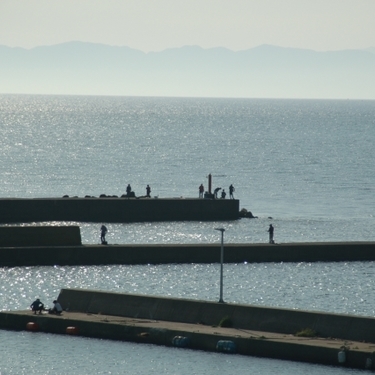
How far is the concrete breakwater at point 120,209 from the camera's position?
65.0 metres

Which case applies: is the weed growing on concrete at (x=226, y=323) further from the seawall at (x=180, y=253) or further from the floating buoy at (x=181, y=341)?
the seawall at (x=180, y=253)

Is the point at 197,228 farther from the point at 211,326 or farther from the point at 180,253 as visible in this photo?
the point at 211,326

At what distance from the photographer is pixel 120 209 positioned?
67062 millimetres

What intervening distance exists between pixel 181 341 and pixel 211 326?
1.59 metres

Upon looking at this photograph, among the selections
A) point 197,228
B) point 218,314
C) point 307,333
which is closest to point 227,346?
point 307,333

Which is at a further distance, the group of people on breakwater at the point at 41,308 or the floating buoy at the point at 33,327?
the group of people on breakwater at the point at 41,308

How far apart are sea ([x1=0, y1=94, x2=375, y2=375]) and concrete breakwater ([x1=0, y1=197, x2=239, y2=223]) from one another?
36.2 inches

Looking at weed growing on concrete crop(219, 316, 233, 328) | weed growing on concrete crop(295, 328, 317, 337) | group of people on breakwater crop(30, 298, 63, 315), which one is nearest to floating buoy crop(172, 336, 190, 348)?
weed growing on concrete crop(219, 316, 233, 328)

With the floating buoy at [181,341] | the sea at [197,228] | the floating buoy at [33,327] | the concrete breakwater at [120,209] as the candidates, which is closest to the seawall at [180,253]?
the sea at [197,228]

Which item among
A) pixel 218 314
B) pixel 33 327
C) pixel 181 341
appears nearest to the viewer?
pixel 181 341

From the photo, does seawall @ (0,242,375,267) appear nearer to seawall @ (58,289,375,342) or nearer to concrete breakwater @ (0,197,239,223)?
seawall @ (58,289,375,342)

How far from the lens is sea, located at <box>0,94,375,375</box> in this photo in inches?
1403

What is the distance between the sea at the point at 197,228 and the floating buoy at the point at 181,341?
22cm

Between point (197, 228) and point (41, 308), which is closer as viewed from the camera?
point (41, 308)
